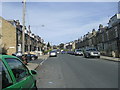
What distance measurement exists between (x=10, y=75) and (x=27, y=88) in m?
0.80

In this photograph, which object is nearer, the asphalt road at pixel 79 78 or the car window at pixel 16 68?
the car window at pixel 16 68

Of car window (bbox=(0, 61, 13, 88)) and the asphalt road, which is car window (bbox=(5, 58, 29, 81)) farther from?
the asphalt road

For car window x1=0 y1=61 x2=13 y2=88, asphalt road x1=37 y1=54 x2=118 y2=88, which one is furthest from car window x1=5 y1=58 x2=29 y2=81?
asphalt road x1=37 y1=54 x2=118 y2=88

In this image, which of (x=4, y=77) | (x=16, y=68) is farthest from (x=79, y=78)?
(x=4, y=77)

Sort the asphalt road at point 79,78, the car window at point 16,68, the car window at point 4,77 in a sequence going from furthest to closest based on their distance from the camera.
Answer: the asphalt road at point 79,78 → the car window at point 16,68 → the car window at point 4,77

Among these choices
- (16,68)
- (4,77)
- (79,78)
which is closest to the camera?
(4,77)

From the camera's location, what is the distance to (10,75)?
330cm

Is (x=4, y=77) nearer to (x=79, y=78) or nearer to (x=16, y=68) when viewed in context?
(x=16, y=68)

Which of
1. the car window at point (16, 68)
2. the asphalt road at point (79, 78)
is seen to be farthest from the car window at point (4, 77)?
the asphalt road at point (79, 78)

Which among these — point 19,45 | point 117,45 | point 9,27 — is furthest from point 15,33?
point 117,45

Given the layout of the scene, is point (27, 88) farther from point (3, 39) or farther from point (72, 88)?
point (3, 39)

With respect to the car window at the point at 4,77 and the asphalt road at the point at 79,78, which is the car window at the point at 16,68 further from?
the asphalt road at the point at 79,78

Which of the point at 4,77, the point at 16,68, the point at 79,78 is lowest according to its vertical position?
the point at 79,78

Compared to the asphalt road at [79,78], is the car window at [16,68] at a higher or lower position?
higher
